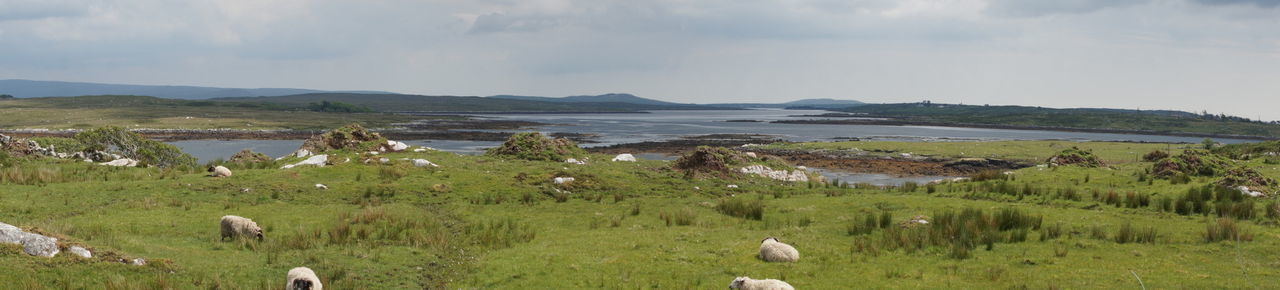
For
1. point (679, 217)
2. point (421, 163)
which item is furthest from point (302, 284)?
point (421, 163)

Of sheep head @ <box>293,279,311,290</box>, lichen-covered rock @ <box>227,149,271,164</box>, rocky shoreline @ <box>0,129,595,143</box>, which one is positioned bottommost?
rocky shoreline @ <box>0,129,595,143</box>

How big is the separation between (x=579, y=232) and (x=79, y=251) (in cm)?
1151

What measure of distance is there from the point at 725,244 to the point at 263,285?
1038 cm

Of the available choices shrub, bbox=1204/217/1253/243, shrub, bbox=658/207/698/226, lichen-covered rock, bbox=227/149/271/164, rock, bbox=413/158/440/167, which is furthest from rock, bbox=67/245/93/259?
lichen-covered rock, bbox=227/149/271/164

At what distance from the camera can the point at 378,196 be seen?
88.7 ft

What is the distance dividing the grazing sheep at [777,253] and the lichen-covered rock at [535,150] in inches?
1077

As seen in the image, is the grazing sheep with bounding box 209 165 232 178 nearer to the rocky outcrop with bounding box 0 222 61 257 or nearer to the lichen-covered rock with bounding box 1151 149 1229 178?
the rocky outcrop with bounding box 0 222 61 257

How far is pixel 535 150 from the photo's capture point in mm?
42656

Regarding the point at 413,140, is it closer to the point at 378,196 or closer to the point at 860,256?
the point at 378,196

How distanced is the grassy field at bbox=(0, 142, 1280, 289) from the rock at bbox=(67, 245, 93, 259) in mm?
217

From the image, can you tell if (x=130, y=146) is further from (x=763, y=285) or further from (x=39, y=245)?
(x=763, y=285)

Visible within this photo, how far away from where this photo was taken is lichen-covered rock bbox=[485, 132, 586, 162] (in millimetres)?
42156

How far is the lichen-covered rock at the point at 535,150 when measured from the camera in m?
42.2

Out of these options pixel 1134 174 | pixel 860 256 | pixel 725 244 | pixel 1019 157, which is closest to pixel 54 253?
pixel 725 244
